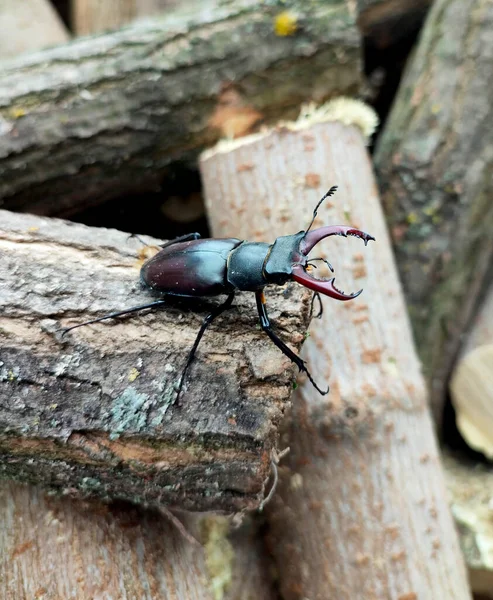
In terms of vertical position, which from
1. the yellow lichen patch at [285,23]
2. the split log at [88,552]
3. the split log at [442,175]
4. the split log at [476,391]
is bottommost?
the split log at [88,552]

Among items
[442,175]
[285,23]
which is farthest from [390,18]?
[442,175]

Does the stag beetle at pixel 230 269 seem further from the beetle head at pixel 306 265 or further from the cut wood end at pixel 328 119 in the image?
the cut wood end at pixel 328 119

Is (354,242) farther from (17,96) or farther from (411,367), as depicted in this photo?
(17,96)

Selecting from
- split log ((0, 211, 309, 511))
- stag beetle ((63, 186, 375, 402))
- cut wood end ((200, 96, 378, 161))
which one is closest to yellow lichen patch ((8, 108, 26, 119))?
cut wood end ((200, 96, 378, 161))

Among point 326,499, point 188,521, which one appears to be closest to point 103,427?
point 188,521

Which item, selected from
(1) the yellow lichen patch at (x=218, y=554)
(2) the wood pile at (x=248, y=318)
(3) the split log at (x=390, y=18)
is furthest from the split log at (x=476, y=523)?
(3) the split log at (x=390, y=18)
